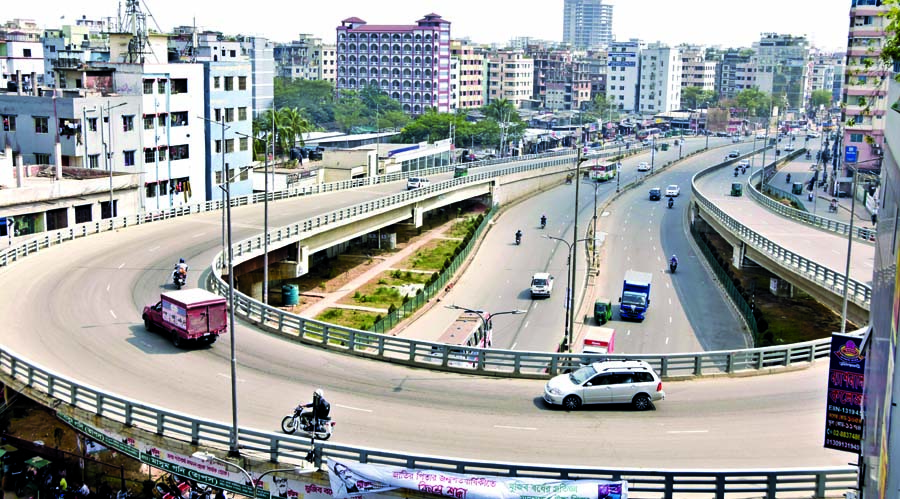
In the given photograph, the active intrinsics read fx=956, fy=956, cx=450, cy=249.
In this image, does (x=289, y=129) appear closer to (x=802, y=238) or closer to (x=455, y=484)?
(x=802, y=238)

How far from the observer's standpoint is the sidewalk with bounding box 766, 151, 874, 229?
316ft

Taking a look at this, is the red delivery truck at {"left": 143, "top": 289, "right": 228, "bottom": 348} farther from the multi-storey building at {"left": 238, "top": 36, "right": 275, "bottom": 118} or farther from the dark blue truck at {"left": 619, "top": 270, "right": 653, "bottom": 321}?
the multi-storey building at {"left": 238, "top": 36, "right": 275, "bottom": 118}

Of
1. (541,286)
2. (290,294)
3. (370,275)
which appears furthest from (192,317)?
(370,275)

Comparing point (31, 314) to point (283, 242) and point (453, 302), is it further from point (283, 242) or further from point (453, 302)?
point (453, 302)

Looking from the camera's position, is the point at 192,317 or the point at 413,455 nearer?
the point at 413,455

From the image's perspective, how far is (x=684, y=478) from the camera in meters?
22.4

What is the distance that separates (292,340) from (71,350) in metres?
7.54

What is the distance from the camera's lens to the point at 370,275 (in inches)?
3004

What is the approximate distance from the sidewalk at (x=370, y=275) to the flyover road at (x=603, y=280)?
5.69 metres

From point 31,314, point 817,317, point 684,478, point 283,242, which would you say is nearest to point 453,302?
point 283,242

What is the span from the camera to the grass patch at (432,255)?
8050 centimetres

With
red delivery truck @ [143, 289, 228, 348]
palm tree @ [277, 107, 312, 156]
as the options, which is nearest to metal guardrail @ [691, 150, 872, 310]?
red delivery truck @ [143, 289, 228, 348]

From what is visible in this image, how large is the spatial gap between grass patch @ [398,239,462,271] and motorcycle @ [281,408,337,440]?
54393mm

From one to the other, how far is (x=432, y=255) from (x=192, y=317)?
174ft
